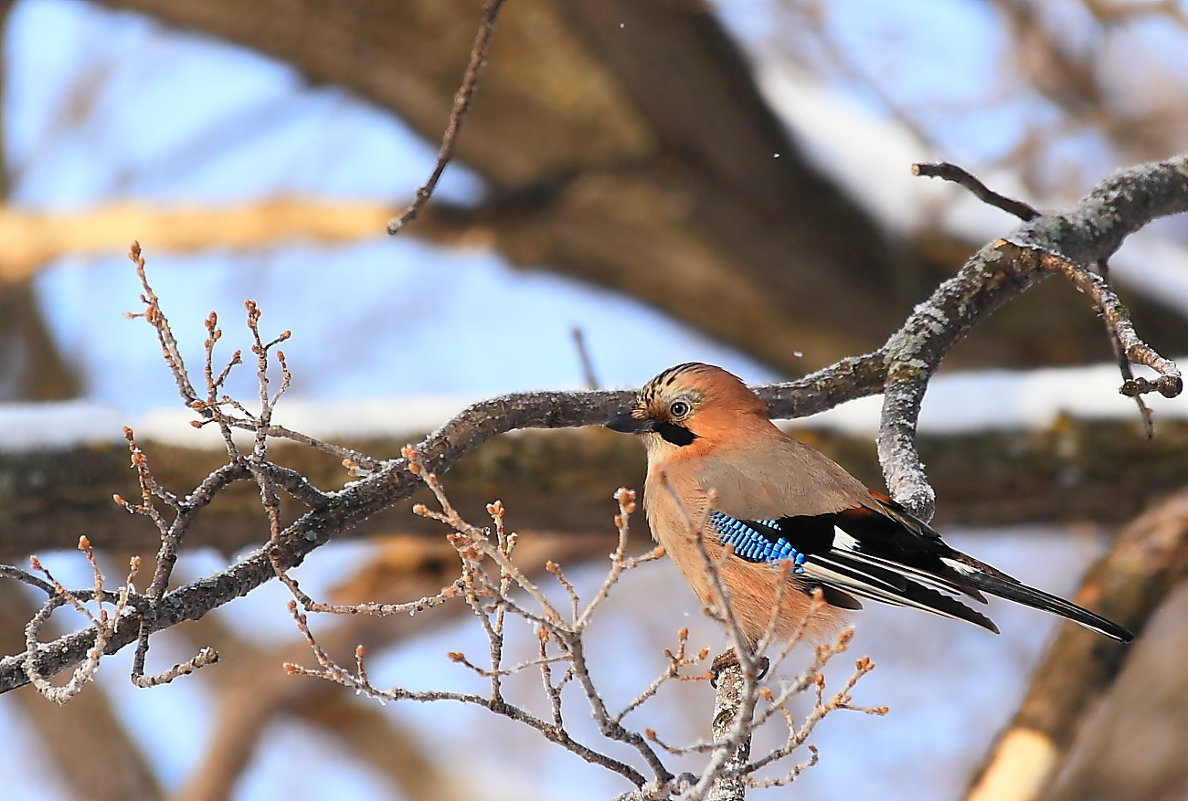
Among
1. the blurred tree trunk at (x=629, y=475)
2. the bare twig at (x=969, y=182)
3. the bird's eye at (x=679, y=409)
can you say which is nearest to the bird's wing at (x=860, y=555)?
the bird's eye at (x=679, y=409)

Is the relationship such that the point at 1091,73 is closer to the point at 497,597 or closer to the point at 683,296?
the point at 683,296

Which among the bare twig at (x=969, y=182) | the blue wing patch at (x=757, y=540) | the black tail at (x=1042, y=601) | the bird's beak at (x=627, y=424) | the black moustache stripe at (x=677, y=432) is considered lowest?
the black tail at (x=1042, y=601)

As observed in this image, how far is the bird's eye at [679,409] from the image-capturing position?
3.54m

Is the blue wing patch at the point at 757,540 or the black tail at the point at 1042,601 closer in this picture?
the black tail at the point at 1042,601

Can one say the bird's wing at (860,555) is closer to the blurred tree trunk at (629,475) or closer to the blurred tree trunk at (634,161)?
the blurred tree trunk at (629,475)

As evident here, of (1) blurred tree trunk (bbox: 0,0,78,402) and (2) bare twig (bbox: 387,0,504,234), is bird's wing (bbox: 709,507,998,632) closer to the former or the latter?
(2) bare twig (bbox: 387,0,504,234)

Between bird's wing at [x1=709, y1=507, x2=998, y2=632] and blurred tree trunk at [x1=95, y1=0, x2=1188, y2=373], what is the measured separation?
3978mm

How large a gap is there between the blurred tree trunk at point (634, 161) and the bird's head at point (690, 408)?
333cm

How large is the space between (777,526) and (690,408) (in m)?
0.61

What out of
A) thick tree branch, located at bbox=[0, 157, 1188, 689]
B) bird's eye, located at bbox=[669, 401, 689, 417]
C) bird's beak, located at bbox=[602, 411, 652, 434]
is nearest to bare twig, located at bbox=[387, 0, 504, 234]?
thick tree branch, located at bbox=[0, 157, 1188, 689]

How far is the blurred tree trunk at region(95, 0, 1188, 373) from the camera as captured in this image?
22.1ft

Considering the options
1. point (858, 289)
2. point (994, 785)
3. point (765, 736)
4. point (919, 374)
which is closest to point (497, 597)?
point (919, 374)

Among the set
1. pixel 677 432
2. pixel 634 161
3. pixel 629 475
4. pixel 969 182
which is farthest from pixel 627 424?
pixel 634 161

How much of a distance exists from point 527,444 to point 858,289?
359cm
